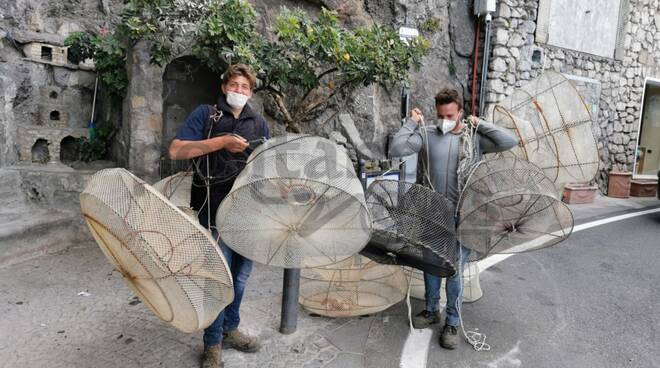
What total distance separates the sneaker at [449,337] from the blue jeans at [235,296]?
1.51 metres

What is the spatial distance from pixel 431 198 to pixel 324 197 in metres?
0.84

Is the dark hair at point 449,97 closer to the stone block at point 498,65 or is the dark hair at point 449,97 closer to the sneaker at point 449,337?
the sneaker at point 449,337

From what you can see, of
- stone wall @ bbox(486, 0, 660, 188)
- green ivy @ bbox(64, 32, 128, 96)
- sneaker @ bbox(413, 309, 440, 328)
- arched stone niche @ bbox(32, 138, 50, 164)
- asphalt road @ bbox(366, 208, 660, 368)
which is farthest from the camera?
stone wall @ bbox(486, 0, 660, 188)

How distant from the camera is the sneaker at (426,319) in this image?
12.2 feet

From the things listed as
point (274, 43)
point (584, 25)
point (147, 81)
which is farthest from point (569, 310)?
point (584, 25)

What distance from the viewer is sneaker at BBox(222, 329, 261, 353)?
125 inches

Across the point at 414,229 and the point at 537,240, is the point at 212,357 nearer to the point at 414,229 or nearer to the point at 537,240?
the point at 414,229

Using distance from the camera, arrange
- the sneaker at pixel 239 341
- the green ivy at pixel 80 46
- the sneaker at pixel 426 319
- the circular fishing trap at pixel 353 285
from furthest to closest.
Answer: the green ivy at pixel 80 46
the circular fishing trap at pixel 353 285
the sneaker at pixel 426 319
the sneaker at pixel 239 341

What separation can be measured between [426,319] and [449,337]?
32 centimetres

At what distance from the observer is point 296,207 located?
107 inches

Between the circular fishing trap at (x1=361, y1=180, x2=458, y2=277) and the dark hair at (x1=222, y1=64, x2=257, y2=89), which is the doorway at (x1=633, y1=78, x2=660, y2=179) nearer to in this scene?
the circular fishing trap at (x1=361, y1=180, x2=458, y2=277)

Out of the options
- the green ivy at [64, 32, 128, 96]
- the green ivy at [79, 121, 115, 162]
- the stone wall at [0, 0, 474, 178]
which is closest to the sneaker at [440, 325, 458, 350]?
the stone wall at [0, 0, 474, 178]

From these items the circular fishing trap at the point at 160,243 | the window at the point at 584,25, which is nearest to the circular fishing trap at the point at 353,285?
the circular fishing trap at the point at 160,243

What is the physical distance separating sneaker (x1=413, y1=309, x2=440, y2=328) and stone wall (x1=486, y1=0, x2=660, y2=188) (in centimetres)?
687
